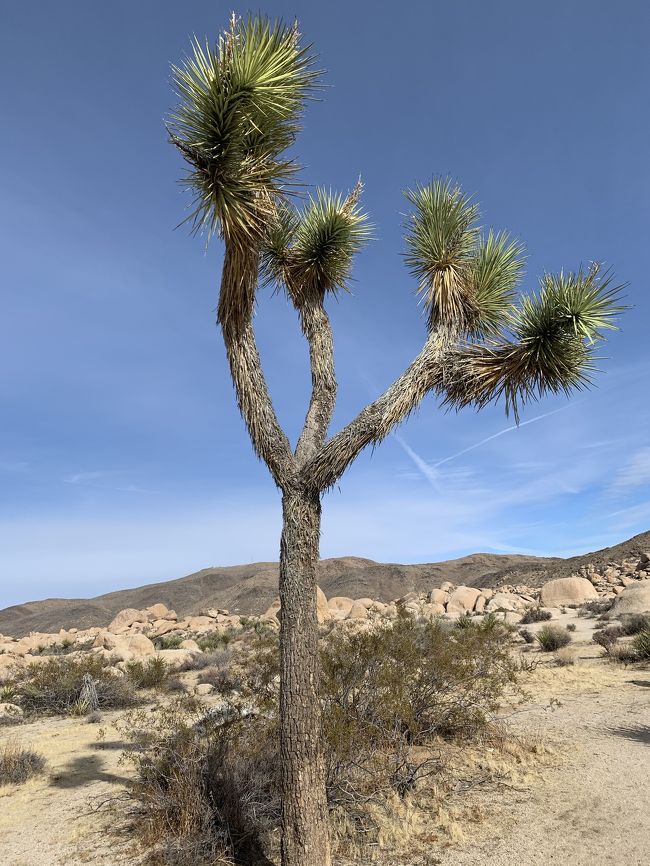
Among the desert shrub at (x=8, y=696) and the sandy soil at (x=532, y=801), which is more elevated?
the desert shrub at (x=8, y=696)

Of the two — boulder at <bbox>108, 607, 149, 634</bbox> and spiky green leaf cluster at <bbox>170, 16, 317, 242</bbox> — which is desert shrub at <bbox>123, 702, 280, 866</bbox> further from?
boulder at <bbox>108, 607, 149, 634</bbox>

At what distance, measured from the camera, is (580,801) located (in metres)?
6.18

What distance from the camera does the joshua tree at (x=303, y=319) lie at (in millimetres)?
4727

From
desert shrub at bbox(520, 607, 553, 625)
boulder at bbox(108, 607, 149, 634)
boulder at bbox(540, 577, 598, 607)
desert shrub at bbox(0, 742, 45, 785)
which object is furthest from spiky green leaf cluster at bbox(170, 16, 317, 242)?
boulder at bbox(108, 607, 149, 634)

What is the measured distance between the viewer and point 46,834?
629cm

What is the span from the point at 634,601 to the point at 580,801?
51.2ft

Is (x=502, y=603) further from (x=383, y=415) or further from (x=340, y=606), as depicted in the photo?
(x=383, y=415)

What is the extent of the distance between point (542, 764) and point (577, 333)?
545cm

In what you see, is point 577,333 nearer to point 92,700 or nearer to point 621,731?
point 621,731

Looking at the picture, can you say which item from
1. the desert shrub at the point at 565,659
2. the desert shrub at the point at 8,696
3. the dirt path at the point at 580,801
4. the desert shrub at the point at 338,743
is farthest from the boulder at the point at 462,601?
the desert shrub at the point at 338,743

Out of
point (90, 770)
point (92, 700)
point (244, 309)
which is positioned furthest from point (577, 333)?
point (92, 700)

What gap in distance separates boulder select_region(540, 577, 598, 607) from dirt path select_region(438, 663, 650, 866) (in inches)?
712

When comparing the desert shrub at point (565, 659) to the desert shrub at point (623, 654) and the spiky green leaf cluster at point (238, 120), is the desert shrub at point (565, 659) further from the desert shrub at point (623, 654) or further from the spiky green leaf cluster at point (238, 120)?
the spiky green leaf cluster at point (238, 120)

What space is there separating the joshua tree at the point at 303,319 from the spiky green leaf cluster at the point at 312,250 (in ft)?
0.06
